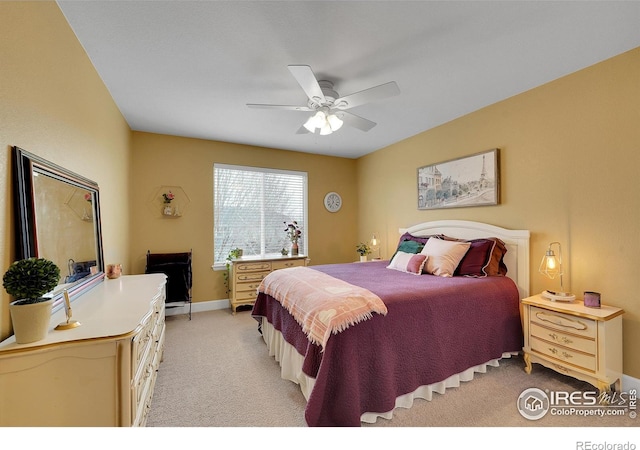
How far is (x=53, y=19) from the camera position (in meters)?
1.60

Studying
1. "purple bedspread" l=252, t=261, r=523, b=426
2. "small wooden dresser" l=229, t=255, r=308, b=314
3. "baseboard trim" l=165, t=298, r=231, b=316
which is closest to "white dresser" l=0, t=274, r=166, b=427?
"purple bedspread" l=252, t=261, r=523, b=426

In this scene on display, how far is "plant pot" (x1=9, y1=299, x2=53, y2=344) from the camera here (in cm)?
109

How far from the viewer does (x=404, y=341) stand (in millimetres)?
1940

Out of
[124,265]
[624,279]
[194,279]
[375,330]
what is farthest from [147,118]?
[624,279]

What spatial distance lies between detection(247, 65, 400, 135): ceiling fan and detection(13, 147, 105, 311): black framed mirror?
1478 mm

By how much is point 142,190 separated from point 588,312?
16.6 feet

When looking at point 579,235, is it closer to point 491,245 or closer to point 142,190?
point 491,245

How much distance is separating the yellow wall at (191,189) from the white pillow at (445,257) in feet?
8.23

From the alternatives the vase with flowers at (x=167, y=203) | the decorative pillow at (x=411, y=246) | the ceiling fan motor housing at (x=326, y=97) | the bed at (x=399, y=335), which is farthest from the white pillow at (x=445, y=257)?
the vase with flowers at (x=167, y=203)

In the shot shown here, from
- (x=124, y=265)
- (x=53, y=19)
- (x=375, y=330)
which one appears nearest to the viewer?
(x=53, y=19)

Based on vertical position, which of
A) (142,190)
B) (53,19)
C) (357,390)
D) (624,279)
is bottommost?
(357,390)

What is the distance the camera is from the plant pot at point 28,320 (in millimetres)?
1086

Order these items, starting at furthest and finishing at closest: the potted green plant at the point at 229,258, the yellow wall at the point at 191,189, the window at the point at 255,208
→ the window at the point at 255,208 < the potted green plant at the point at 229,258 < the yellow wall at the point at 191,189

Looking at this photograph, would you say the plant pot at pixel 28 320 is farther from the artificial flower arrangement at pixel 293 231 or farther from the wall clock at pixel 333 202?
the wall clock at pixel 333 202
